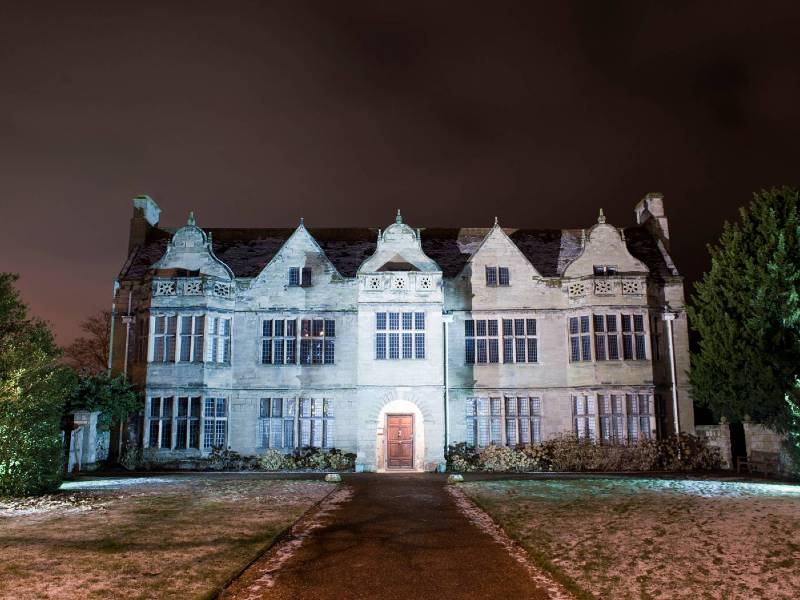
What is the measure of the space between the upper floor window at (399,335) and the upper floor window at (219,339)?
21.9 feet

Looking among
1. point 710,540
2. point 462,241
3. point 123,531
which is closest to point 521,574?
point 710,540

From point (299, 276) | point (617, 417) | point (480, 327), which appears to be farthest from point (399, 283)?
point (617, 417)

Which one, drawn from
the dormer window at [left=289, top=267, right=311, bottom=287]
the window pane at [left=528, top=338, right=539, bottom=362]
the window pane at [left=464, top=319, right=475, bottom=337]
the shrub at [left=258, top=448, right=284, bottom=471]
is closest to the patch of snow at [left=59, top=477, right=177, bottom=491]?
the shrub at [left=258, top=448, right=284, bottom=471]

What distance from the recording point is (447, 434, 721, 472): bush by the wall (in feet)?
81.7

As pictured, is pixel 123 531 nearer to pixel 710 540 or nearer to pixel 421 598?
pixel 421 598

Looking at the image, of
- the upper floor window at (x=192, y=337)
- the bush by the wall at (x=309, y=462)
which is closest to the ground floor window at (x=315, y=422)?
the bush by the wall at (x=309, y=462)

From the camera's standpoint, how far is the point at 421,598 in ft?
25.9

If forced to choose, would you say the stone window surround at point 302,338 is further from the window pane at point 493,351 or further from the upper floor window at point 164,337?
the window pane at point 493,351

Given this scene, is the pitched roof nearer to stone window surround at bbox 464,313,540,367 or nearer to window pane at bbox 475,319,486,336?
window pane at bbox 475,319,486,336

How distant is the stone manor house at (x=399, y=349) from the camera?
26.1 m

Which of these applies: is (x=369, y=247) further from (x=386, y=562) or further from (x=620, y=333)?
(x=386, y=562)

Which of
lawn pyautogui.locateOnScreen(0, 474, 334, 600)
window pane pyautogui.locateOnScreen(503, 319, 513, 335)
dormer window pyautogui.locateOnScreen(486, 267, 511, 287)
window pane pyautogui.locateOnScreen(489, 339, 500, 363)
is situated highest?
dormer window pyautogui.locateOnScreen(486, 267, 511, 287)

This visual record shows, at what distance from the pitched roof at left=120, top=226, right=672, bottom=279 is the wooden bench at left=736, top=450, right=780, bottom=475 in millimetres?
8802

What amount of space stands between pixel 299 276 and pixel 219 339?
4380 mm
